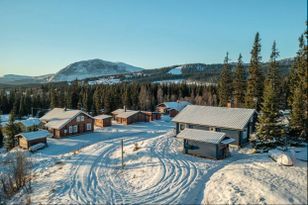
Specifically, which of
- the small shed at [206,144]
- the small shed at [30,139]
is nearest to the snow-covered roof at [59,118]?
the small shed at [30,139]

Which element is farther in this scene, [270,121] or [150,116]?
[150,116]

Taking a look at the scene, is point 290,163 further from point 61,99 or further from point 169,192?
point 61,99

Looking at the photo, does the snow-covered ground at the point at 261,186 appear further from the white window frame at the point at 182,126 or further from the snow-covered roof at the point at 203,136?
the white window frame at the point at 182,126

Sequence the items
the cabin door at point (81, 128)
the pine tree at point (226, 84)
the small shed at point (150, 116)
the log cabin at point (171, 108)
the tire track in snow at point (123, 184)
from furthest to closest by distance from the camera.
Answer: the log cabin at point (171, 108)
the small shed at point (150, 116)
the pine tree at point (226, 84)
the cabin door at point (81, 128)
the tire track in snow at point (123, 184)

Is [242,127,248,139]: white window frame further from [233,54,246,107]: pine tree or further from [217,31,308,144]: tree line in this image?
[233,54,246,107]: pine tree

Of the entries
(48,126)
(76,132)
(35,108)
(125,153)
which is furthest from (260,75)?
(35,108)

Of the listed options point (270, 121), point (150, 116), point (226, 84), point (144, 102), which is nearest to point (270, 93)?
point (270, 121)

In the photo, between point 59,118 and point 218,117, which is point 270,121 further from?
point 59,118
